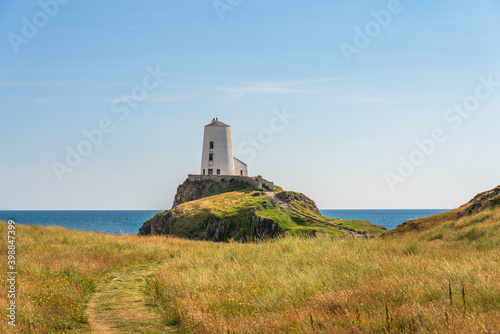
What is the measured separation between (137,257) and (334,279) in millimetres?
11919

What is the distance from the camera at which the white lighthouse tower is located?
81188mm

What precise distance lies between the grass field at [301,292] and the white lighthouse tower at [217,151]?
2547 inches

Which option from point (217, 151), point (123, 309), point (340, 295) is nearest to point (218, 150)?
point (217, 151)

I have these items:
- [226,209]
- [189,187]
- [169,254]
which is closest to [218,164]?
[189,187]

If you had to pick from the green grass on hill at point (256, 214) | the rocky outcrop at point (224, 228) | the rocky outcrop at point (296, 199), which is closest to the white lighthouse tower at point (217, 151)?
the green grass on hill at point (256, 214)

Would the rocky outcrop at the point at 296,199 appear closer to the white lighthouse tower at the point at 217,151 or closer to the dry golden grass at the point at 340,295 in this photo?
the white lighthouse tower at the point at 217,151

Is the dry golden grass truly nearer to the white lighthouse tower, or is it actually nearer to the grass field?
the grass field

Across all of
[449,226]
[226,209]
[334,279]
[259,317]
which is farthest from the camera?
[226,209]

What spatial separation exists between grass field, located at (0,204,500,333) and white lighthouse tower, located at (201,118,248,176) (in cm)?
6470

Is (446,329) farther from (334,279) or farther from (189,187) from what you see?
(189,187)

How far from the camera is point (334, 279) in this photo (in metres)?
10.2

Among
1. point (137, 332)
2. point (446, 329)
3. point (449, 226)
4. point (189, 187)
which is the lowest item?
point (137, 332)

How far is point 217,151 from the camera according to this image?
81438 mm

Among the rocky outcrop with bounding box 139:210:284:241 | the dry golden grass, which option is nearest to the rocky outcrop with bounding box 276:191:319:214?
the rocky outcrop with bounding box 139:210:284:241
